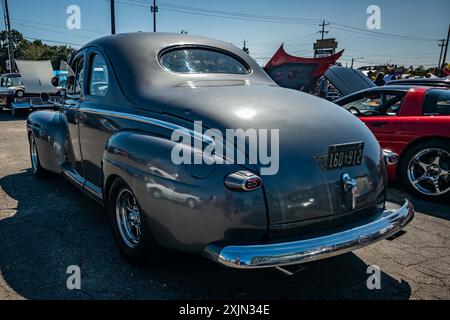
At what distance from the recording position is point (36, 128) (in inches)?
181

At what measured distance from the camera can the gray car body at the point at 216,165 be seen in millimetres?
2027

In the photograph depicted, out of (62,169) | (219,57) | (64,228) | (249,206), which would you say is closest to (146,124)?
(249,206)

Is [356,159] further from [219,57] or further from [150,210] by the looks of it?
[219,57]

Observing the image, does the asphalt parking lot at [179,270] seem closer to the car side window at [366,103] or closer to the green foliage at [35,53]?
the car side window at [366,103]

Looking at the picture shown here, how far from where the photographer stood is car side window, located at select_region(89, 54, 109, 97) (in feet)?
10.6

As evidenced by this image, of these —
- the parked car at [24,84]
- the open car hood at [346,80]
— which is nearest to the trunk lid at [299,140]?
the open car hood at [346,80]

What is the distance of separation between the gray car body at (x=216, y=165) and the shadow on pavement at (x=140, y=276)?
0.43 meters

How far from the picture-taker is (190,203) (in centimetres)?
204

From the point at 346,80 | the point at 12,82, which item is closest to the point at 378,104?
the point at 346,80

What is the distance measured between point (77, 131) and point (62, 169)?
2.21ft

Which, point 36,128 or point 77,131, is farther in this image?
point 36,128

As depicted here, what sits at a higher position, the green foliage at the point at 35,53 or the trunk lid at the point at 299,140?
the green foliage at the point at 35,53

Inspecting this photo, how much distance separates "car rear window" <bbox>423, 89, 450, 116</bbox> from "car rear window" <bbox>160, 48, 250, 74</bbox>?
2616 mm

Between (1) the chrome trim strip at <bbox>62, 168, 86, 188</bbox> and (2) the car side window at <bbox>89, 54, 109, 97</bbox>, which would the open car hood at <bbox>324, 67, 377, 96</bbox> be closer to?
(2) the car side window at <bbox>89, 54, 109, 97</bbox>
